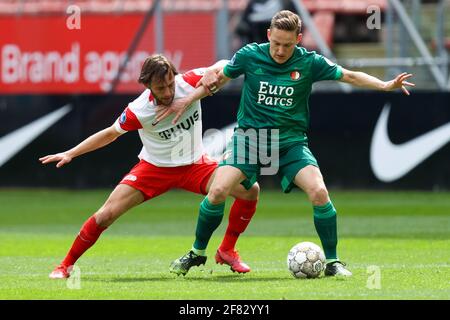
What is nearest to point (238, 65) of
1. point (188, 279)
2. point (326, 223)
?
point (326, 223)

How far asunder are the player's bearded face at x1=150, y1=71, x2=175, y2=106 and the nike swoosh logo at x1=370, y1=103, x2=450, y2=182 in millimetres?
10047

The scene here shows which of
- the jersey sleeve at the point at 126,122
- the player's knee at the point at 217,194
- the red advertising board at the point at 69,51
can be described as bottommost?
the red advertising board at the point at 69,51

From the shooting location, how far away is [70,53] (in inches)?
929

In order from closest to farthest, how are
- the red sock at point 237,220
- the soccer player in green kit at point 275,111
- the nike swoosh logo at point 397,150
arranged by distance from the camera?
the soccer player in green kit at point 275,111
the red sock at point 237,220
the nike swoosh logo at point 397,150

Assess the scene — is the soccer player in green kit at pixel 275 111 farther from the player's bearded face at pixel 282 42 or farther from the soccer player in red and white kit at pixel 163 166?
the soccer player in red and white kit at pixel 163 166

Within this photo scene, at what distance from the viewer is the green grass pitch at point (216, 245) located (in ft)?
28.3

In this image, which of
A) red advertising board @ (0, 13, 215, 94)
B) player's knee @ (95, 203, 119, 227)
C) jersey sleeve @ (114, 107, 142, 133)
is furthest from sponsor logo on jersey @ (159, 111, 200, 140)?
red advertising board @ (0, 13, 215, 94)

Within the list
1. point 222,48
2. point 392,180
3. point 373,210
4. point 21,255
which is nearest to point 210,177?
point 21,255

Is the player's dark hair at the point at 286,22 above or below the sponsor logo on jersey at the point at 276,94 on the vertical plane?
above

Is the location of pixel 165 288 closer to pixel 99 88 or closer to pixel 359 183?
pixel 359 183

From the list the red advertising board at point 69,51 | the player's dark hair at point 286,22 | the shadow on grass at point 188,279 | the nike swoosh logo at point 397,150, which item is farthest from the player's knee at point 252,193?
the red advertising board at point 69,51

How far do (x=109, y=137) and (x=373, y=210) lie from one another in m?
7.97

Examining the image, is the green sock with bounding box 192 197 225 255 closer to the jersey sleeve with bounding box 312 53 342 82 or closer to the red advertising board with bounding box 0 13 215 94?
the jersey sleeve with bounding box 312 53 342 82
